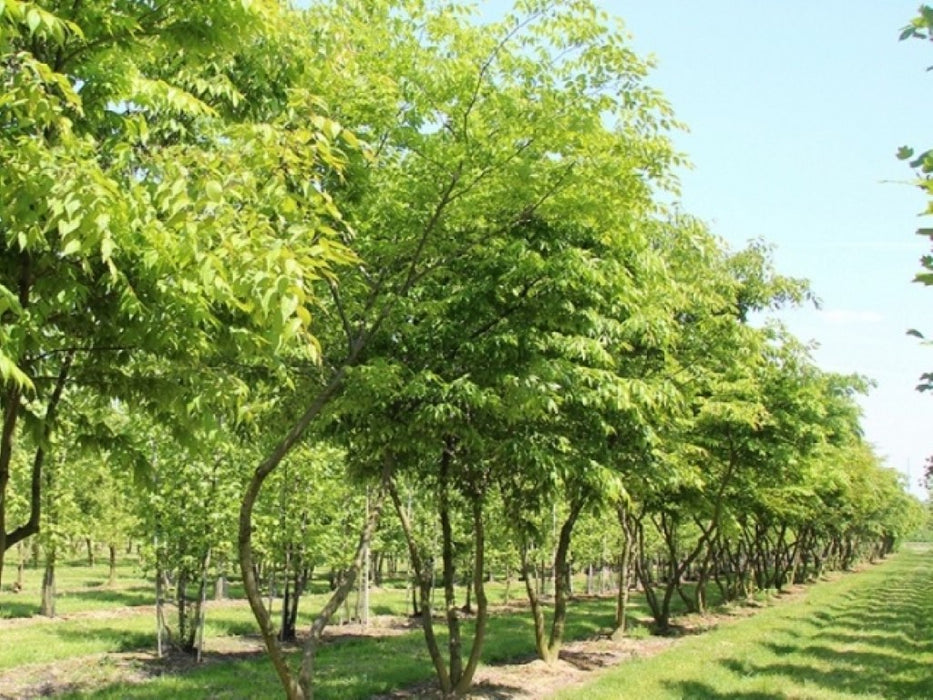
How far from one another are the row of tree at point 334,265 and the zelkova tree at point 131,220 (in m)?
0.02

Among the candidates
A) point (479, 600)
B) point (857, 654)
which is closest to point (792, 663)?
point (857, 654)

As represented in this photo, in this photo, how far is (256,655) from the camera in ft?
68.1

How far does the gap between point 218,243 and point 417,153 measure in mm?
4893

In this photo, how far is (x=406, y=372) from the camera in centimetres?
999

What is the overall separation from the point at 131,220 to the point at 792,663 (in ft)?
60.7

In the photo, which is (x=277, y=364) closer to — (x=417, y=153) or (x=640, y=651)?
(x=417, y=153)

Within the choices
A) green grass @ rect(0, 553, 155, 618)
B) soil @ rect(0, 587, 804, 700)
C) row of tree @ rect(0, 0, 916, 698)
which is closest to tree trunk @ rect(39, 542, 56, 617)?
green grass @ rect(0, 553, 155, 618)

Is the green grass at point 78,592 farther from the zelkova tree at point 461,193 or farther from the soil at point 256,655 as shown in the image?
the zelkova tree at point 461,193

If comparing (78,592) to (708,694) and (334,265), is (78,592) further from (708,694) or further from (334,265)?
(334,265)

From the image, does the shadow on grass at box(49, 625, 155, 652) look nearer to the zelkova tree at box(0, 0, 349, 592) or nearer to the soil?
the soil

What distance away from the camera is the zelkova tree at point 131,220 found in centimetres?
364

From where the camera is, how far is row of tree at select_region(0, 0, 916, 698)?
4098mm

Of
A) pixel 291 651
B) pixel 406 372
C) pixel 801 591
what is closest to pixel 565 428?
pixel 406 372

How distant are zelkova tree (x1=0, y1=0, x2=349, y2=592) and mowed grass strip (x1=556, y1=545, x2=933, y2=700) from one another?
11.0m
